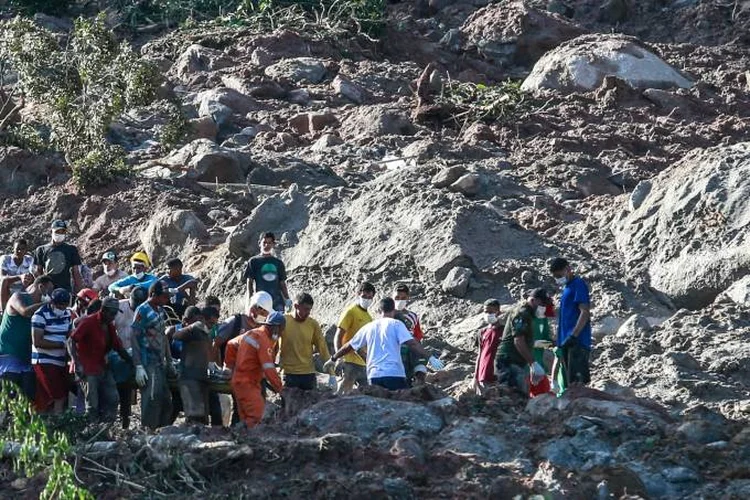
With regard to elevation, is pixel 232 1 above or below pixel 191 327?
above

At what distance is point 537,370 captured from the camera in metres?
13.5

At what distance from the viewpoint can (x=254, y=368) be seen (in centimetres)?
1294

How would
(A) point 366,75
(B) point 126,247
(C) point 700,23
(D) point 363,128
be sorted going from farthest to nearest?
(C) point 700,23 → (A) point 366,75 → (D) point 363,128 → (B) point 126,247

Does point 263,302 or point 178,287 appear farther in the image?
point 178,287

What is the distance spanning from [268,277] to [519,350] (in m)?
2.97

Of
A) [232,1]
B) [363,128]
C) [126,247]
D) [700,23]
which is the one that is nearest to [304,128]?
[363,128]

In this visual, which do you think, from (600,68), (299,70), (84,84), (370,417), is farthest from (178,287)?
(299,70)

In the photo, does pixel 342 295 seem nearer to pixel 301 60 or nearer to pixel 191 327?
pixel 191 327

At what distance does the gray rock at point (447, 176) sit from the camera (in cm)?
1884

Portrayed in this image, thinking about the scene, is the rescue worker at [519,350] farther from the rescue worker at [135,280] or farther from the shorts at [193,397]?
the rescue worker at [135,280]

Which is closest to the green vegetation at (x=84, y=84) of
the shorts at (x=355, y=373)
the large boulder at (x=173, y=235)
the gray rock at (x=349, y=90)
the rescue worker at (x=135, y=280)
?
the large boulder at (x=173, y=235)

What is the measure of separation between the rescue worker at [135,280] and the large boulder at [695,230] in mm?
4841

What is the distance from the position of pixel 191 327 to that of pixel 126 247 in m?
6.73

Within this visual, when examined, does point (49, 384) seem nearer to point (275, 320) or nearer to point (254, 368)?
point (254, 368)
